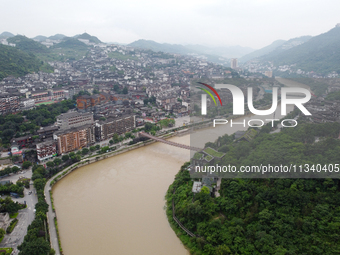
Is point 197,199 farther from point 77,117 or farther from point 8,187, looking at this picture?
point 77,117

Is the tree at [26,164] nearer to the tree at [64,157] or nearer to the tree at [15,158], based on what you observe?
the tree at [15,158]

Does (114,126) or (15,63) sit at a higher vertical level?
(15,63)

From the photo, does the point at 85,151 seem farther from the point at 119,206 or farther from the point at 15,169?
the point at 119,206

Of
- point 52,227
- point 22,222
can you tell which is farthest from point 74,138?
point 52,227

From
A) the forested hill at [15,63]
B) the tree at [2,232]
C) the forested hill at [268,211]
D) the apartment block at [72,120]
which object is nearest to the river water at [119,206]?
the forested hill at [268,211]

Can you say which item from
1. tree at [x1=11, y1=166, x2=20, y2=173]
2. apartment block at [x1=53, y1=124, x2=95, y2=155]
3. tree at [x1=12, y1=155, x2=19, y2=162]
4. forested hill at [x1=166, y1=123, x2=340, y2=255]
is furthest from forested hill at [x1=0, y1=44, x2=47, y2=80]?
forested hill at [x1=166, y1=123, x2=340, y2=255]

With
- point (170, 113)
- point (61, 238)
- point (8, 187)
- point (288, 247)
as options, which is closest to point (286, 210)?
point (288, 247)
